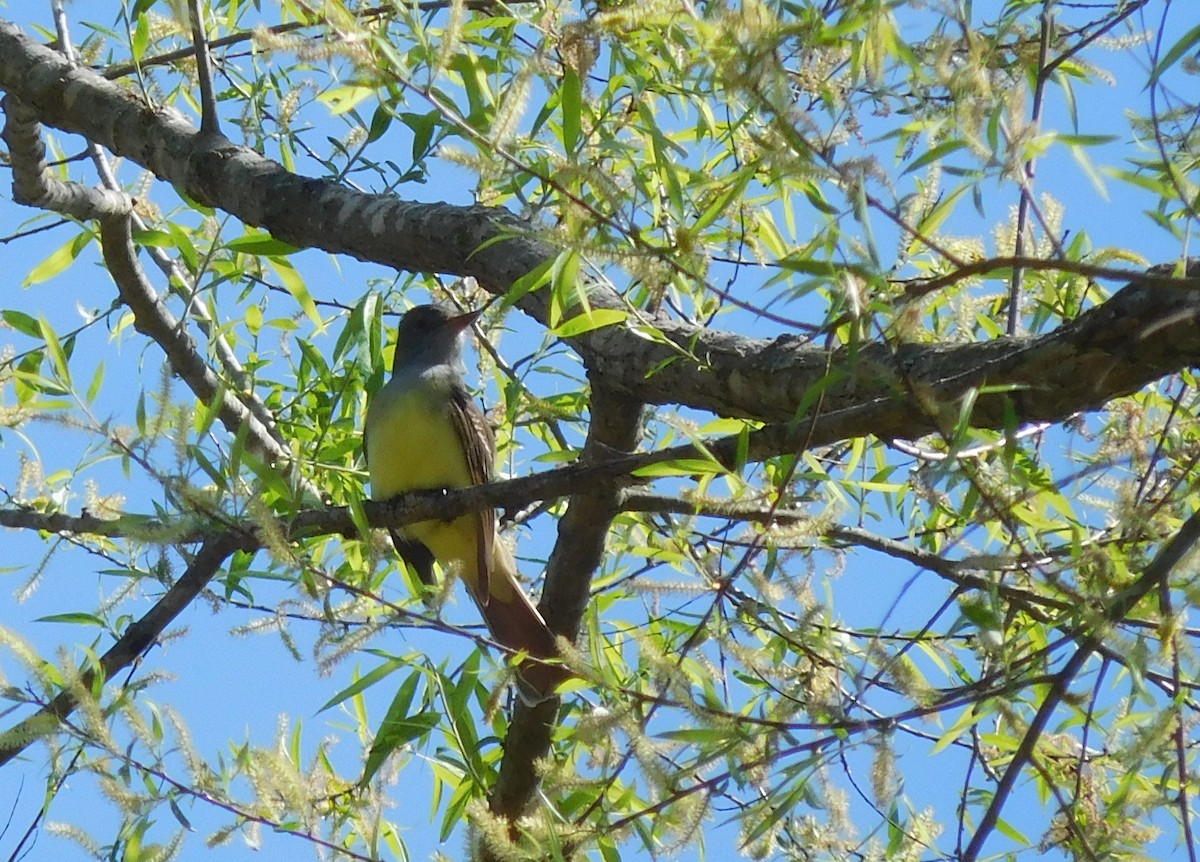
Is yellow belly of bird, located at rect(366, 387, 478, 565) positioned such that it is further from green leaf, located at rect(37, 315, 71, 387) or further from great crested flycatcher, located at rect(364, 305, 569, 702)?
green leaf, located at rect(37, 315, 71, 387)

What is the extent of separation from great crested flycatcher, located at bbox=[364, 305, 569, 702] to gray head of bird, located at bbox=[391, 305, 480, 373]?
3 cm

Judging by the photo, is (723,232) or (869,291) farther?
(723,232)

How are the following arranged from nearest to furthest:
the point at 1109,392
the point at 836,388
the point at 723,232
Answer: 1. the point at 1109,392
2. the point at 836,388
3. the point at 723,232

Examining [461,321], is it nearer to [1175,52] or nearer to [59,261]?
[59,261]

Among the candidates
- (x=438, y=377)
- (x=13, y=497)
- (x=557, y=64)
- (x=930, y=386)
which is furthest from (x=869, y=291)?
(x=438, y=377)

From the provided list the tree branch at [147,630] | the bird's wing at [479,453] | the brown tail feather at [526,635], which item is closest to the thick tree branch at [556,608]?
the brown tail feather at [526,635]

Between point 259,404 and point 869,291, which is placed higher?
point 259,404

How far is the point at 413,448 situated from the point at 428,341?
2.39ft

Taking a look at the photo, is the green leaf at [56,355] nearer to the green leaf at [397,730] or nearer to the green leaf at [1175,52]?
the green leaf at [397,730]

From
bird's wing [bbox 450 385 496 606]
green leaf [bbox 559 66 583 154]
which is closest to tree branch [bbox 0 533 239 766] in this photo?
green leaf [bbox 559 66 583 154]

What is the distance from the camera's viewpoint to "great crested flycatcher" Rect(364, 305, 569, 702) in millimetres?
4238

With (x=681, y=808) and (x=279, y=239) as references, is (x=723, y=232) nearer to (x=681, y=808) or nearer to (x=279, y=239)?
(x=279, y=239)

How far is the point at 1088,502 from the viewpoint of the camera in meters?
2.62

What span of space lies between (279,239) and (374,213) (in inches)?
13.4
